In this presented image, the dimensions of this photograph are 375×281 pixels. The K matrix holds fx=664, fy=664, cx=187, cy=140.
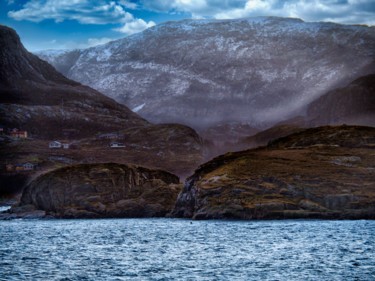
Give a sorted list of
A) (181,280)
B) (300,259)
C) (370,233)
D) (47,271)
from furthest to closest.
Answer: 1. (370,233)
2. (300,259)
3. (47,271)
4. (181,280)

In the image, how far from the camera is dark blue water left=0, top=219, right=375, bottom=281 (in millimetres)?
107812

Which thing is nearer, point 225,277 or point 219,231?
point 225,277

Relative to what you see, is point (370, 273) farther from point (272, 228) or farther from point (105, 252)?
point (272, 228)

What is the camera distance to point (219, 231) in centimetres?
18838

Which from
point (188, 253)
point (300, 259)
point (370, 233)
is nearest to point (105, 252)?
point (188, 253)

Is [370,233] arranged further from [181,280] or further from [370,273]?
[181,280]

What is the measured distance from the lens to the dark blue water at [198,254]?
10781 cm

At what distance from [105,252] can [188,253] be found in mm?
18441

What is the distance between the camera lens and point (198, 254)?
13550 centimetres

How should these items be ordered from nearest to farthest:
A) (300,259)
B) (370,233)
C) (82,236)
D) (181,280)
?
(181,280) < (300,259) < (370,233) < (82,236)

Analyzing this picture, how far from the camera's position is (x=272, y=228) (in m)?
193

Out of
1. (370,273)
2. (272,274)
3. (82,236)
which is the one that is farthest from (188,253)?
(82,236)

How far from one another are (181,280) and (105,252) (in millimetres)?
44578

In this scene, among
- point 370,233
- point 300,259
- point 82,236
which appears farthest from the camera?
point 82,236
